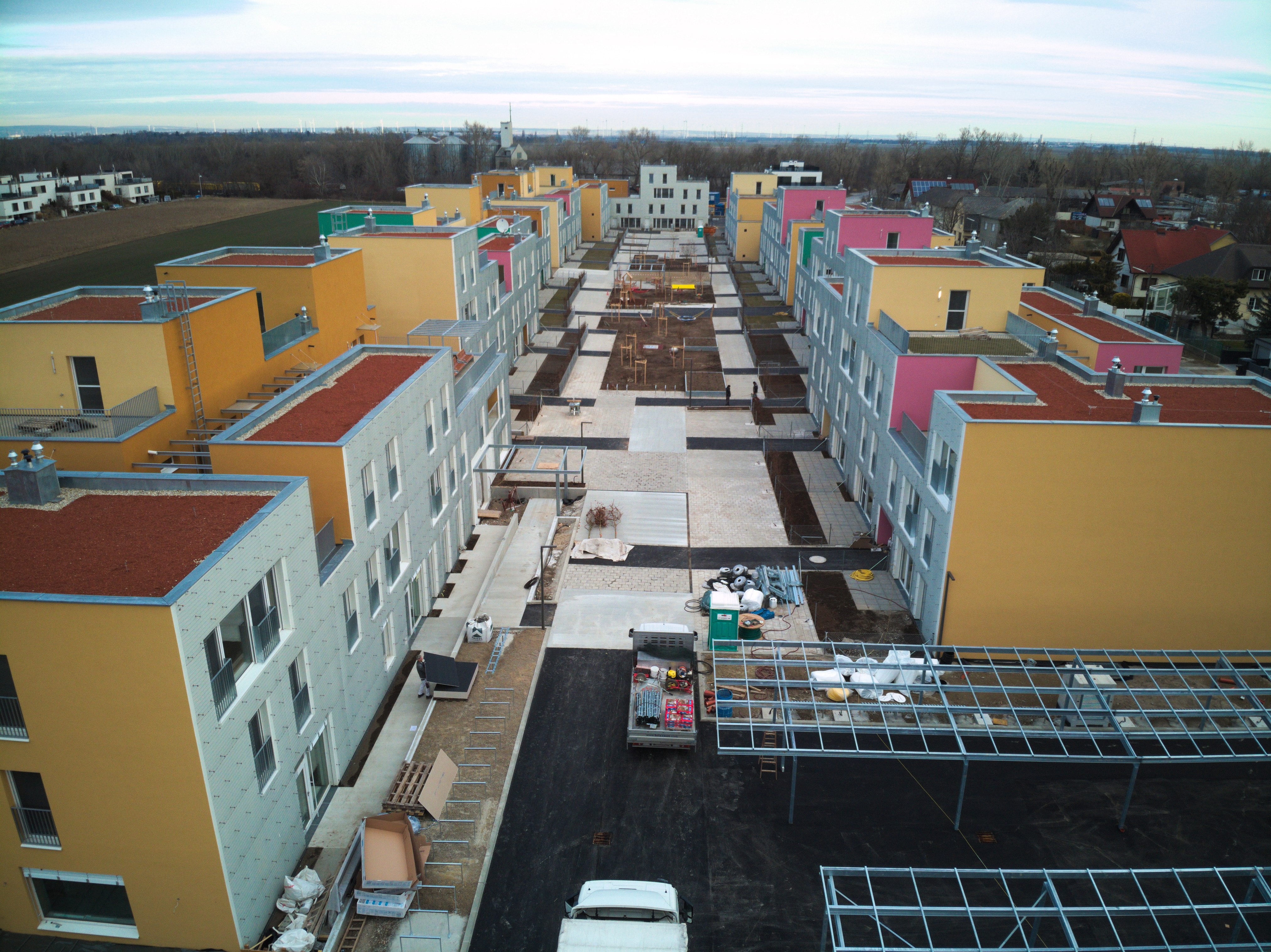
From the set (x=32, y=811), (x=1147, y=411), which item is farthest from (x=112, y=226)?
(x=1147, y=411)

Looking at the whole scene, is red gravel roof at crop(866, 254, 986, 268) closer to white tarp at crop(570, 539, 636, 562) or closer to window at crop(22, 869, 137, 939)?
white tarp at crop(570, 539, 636, 562)

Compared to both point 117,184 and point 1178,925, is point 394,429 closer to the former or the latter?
point 1178,925

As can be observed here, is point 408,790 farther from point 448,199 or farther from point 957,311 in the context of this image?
point 448,199

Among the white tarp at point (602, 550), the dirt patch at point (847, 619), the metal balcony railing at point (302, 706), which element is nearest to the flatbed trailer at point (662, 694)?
the dirt patch at point (847, 619)

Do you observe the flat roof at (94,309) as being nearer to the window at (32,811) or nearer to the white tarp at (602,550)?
the window at (32,811)

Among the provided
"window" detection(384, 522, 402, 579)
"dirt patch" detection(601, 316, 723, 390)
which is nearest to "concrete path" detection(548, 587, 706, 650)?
"window" detection(384, 522, 402, 579)

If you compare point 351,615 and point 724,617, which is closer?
point 351,615
